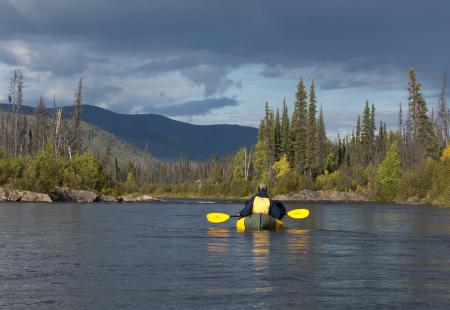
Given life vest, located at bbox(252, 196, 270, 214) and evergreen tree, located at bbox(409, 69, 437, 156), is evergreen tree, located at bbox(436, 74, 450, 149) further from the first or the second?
life vest, located at bbox(252, 196, 270, 214)

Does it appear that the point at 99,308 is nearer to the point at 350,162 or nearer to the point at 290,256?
the point at 290,256

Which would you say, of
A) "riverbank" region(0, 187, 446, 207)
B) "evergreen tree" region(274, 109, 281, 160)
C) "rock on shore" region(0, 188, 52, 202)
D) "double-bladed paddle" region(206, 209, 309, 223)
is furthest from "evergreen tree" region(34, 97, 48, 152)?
"double-bladed paddle" region(206, 209, 309, 223)

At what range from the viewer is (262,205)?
1545 inches

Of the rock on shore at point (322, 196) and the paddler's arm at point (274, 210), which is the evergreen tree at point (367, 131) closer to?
the rock on shore at point (322, 196)

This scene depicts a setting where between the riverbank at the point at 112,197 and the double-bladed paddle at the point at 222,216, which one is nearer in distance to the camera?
the double-bladed paddle at the point at 222,216

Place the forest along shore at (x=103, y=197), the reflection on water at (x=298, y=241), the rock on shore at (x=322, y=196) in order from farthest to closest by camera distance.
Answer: the rock on shore at (x=322, y=196), the forest along shore at (x=103, y=197), the reflection on water at (x=298, y=241)

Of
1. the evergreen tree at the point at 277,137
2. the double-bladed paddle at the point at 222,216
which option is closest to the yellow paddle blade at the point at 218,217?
the double-bladed paddle at the point at 222,216

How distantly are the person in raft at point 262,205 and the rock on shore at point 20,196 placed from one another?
201 feet

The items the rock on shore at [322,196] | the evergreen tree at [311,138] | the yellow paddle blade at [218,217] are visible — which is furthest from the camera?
the evergreen tree at [311,138]

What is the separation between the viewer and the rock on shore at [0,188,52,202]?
94688mm

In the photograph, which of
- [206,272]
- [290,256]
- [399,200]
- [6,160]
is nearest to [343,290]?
[206,272]

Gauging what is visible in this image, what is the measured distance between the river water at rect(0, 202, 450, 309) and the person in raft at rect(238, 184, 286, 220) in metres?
1.60

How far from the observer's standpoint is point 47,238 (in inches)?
1340

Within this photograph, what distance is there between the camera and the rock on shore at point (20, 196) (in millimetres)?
94688
